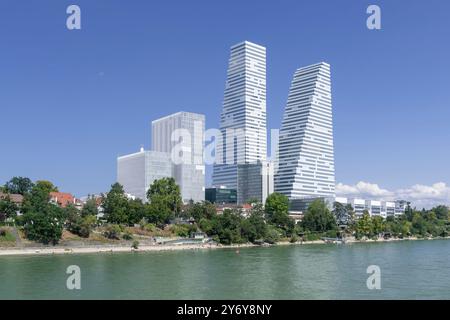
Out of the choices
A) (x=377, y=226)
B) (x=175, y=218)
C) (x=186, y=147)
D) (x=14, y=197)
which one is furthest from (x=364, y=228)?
(x=14, y=197)

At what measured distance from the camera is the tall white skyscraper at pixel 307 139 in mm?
148125

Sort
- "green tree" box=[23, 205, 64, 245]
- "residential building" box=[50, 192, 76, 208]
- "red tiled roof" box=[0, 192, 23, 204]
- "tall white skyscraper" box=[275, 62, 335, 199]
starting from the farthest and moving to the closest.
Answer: "tall white skyscraper" box=[275, 62, 335, 199], "residential building" box=[50, 192, 76, 208], "red tiled roof" box=[0, 192, 23, 204], "green tree" box=[23, 205, 64, 245]

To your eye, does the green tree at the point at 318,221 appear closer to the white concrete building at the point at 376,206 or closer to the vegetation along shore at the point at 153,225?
the vegetation along shore at the point at 153,225

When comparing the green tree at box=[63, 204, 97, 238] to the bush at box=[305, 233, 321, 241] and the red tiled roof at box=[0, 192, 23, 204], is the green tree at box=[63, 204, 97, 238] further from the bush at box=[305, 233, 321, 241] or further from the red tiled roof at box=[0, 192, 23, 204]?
the bush at box=[305, 233, 321, 241]

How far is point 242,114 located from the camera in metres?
160

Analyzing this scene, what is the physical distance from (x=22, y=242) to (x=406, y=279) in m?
44.8

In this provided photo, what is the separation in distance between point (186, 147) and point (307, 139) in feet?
128

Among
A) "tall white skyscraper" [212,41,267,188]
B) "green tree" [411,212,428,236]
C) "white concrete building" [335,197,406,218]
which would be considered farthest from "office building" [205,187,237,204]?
"green tree" [411,212,428,236]

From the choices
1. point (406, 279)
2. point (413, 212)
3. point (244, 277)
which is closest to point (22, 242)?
point (244, 277)

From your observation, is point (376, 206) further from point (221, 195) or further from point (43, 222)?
point (43, 222)

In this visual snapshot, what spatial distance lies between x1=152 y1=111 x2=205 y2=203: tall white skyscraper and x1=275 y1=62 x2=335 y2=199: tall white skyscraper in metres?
28.1

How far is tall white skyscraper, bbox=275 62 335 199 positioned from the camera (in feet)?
486
